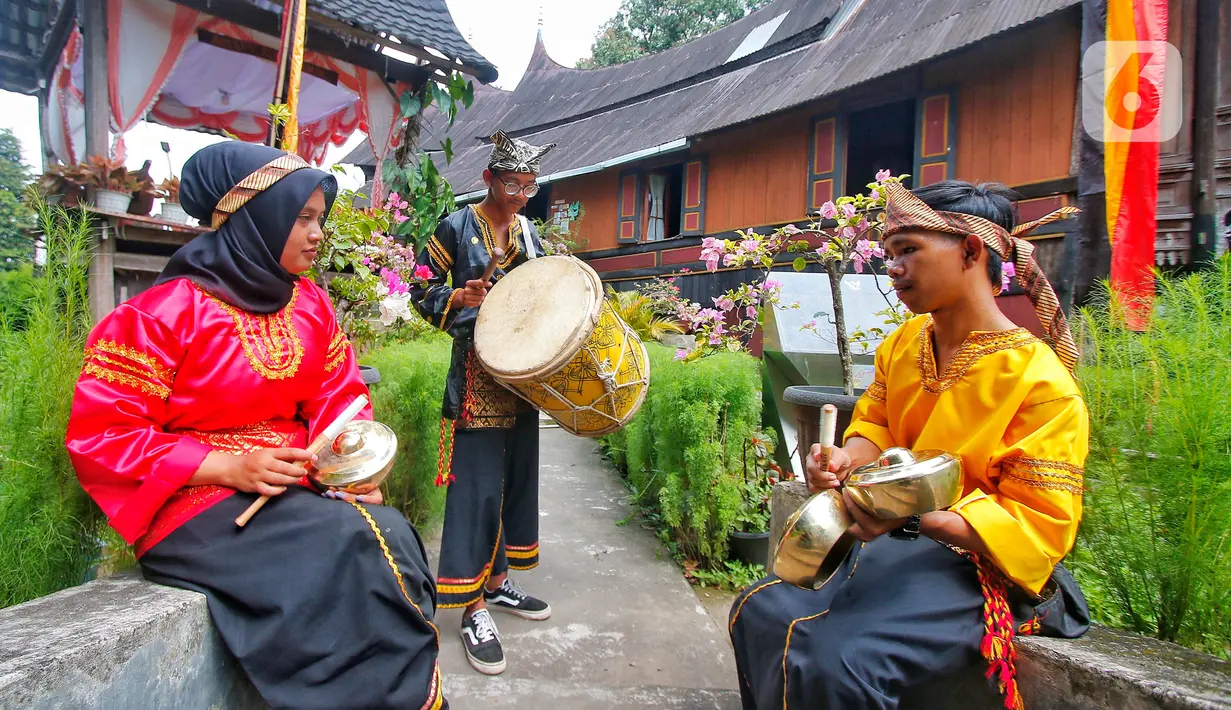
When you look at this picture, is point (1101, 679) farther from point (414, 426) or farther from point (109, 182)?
point (109, 182)

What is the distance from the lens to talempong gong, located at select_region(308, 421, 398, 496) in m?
1.67

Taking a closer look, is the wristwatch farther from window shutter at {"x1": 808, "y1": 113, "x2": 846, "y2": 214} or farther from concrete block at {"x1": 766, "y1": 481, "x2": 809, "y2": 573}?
window shutter at {"x1": 808, "y1": 113, "x2": 846, "y2": 214}

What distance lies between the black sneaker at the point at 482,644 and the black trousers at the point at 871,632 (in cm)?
119

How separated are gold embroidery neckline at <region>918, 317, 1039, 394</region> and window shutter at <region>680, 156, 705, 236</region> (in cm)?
1094

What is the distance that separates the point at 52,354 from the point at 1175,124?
24.4 ft

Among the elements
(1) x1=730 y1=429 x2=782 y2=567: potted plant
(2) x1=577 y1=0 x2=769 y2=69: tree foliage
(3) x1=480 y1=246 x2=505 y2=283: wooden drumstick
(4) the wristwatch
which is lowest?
(1) x1=730 y1=429 x2=782 y2=567: potted plant

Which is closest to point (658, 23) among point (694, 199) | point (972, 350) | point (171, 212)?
point (694, 199)

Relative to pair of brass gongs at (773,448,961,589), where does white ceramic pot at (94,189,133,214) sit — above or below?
above

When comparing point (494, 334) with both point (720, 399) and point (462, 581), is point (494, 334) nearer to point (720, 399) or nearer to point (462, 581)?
point (462, 581)

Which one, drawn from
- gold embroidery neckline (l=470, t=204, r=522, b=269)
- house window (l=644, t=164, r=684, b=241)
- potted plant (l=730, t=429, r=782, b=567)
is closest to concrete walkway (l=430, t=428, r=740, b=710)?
potted plant (l=730, t=429, r=782, b=567)

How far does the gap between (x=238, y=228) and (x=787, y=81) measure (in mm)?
11074

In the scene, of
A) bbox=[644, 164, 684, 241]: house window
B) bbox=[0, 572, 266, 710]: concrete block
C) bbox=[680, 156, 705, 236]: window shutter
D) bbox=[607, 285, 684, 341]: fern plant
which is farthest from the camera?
bbox=[644, 164, 684, 241]: house window

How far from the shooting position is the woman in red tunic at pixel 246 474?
1488 mm

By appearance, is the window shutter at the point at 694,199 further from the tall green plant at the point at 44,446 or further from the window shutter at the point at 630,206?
the tall green plant at the point at 44,446
